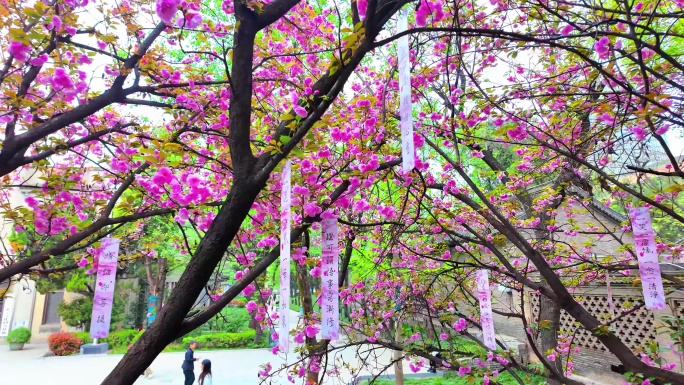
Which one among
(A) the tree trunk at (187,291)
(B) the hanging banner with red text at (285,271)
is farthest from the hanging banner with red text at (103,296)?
(B) the hanging banner with red text at (285,271)

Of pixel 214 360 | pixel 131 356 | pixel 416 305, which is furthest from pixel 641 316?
pixel 214 360

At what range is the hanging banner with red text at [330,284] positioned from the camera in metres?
2.40

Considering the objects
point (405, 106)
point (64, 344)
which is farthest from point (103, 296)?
point (64, 344)

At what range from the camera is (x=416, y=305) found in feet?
15.0

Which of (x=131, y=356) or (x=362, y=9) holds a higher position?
(x=362, y=9)

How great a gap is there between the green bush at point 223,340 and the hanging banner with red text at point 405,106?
47.3 feet

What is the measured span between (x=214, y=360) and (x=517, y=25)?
12046mm

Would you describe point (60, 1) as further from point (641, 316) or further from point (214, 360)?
point (214, 360)

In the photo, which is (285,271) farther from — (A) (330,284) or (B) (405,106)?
(B) (405,106)

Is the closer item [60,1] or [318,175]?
[60,1]

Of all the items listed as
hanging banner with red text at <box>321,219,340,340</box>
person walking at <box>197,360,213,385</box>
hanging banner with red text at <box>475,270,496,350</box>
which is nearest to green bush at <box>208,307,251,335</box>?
person walking at <box>197,360,213,385</box>

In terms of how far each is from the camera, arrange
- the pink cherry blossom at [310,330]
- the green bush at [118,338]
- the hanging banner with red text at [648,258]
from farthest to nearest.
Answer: the green bush at [118,338]
the pink cherry blossom at [310,330]
the hanging banner with red text at [648,258]

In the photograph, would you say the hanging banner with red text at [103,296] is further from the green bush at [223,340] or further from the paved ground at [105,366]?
the green bush at [223,340]

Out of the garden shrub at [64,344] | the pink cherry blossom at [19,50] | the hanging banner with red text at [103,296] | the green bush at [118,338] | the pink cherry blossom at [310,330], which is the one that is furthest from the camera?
the green bush at [118,338]
